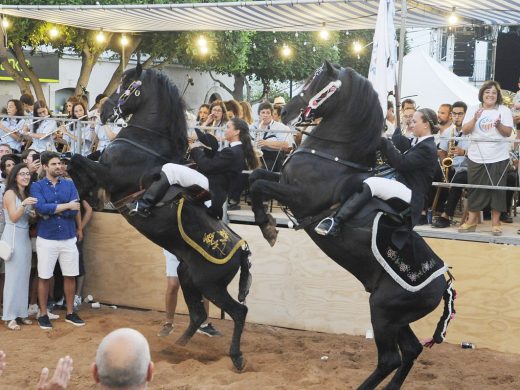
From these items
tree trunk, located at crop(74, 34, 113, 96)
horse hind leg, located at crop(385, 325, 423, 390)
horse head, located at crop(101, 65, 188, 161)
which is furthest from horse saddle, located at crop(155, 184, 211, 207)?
tree trunk, located at crop(74, 34, 113, 96)

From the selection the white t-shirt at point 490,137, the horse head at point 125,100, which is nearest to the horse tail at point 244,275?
the horse head at point 125,100

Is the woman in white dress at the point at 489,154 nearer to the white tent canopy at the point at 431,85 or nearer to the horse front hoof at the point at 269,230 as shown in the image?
the horse front hoof at the point at 269,230

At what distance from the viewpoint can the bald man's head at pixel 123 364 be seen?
2.91 meters

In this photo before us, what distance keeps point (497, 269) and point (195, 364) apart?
3.47m

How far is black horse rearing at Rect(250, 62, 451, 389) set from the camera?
630 centimetres

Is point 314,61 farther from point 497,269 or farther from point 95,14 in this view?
point 497,269

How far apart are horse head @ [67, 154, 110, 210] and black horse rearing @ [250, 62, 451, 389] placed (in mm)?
1860

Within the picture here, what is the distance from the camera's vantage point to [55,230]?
920 cm

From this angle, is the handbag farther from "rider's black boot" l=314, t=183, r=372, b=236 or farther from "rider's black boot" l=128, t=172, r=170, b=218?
"rider's black boot" l=314, t=183, r=372, b=236

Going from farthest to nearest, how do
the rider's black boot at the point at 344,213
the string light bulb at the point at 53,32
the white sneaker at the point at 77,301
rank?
the string light bulb at the point at 53,32
the white sneaker at the point at 77,301
the rider's black boot at the point at 344,213

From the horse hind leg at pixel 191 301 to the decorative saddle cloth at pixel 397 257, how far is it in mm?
2494

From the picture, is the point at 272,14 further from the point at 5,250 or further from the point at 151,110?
the point at 5,250

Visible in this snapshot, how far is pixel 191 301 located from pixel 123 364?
534 centimetres

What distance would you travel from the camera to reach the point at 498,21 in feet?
36.1
